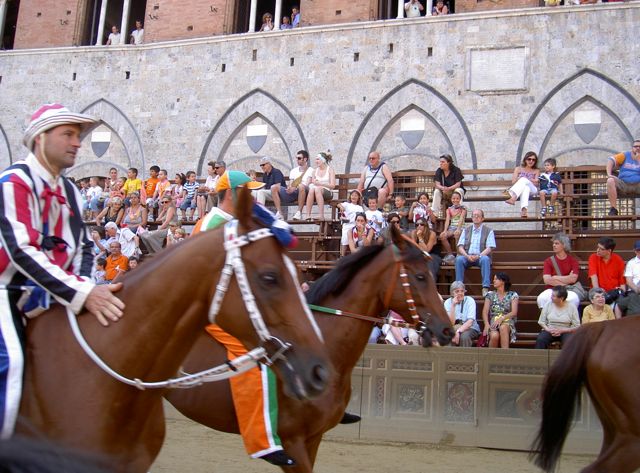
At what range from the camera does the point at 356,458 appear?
338 inches

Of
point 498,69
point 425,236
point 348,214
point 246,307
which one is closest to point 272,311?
point 246,307

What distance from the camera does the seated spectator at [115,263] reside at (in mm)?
13719

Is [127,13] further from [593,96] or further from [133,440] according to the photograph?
[133,440]

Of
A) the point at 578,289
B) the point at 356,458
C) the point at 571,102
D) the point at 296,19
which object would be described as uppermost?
the point at 296,19

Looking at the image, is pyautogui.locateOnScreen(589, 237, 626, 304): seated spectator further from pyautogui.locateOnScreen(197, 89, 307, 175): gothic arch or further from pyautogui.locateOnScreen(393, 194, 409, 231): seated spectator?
pyautogui.locateOnScreen(197, 89, 307, 175): gothic arch

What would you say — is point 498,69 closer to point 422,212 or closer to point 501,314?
point 422,212

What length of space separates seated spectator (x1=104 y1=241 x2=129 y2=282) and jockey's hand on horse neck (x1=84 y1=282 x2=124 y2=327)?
10746 millimetres

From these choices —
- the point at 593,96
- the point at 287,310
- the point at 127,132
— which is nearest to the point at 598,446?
the point at 287,310

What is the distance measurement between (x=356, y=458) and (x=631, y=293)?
193 inches

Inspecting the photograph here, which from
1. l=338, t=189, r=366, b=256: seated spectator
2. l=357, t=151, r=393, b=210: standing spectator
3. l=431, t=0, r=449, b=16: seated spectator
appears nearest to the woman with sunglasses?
l=357, t=151, r=393, b=210: standing spectator

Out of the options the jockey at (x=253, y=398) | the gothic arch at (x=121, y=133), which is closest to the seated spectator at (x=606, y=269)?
the jockey at (x=253, y=398)

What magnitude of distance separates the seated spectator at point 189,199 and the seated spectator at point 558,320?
955cm

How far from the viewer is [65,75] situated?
23594 mm

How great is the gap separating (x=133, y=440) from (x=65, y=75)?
22.9 metres
